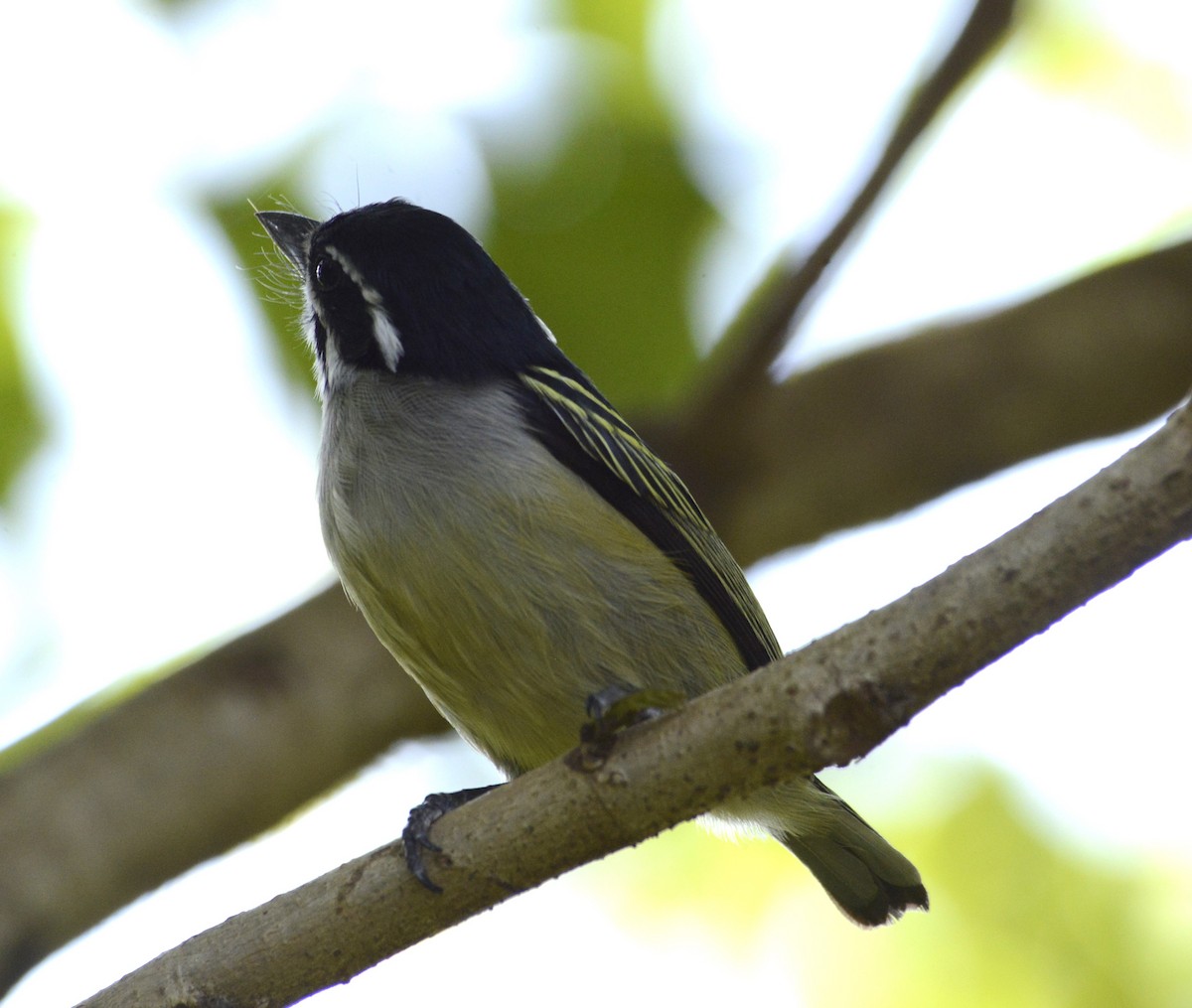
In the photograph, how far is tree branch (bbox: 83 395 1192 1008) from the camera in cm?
244

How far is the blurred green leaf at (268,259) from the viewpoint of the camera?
18.2ft

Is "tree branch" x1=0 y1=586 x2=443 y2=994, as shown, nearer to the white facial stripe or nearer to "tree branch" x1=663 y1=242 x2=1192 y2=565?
the white facial stripe

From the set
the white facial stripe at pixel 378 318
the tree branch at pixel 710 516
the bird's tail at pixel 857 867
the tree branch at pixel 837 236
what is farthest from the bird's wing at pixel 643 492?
the tree branch at pixel 710 516

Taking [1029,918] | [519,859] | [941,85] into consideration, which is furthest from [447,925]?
[1029,918]

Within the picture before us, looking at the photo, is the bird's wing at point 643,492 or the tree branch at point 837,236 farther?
the tree branch at point 837,236

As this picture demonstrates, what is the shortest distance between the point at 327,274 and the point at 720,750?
2449 mm

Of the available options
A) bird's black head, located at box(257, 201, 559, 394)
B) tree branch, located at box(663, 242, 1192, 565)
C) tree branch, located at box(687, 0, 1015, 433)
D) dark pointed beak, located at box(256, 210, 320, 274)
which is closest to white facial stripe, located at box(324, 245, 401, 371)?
bird's black head, located at box(257, 201, 559, 394)

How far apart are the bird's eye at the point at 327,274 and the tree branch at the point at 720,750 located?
2.08 meters

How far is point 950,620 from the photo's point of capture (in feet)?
8.31

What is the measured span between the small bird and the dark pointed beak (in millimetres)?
288

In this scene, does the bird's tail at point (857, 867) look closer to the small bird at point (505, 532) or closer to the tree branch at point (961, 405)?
the small bird at point (505, 532)

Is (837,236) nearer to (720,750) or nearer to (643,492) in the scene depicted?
(643,492)

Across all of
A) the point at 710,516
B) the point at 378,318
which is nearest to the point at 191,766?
the point at 378,318

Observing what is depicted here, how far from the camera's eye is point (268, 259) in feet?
18.0
